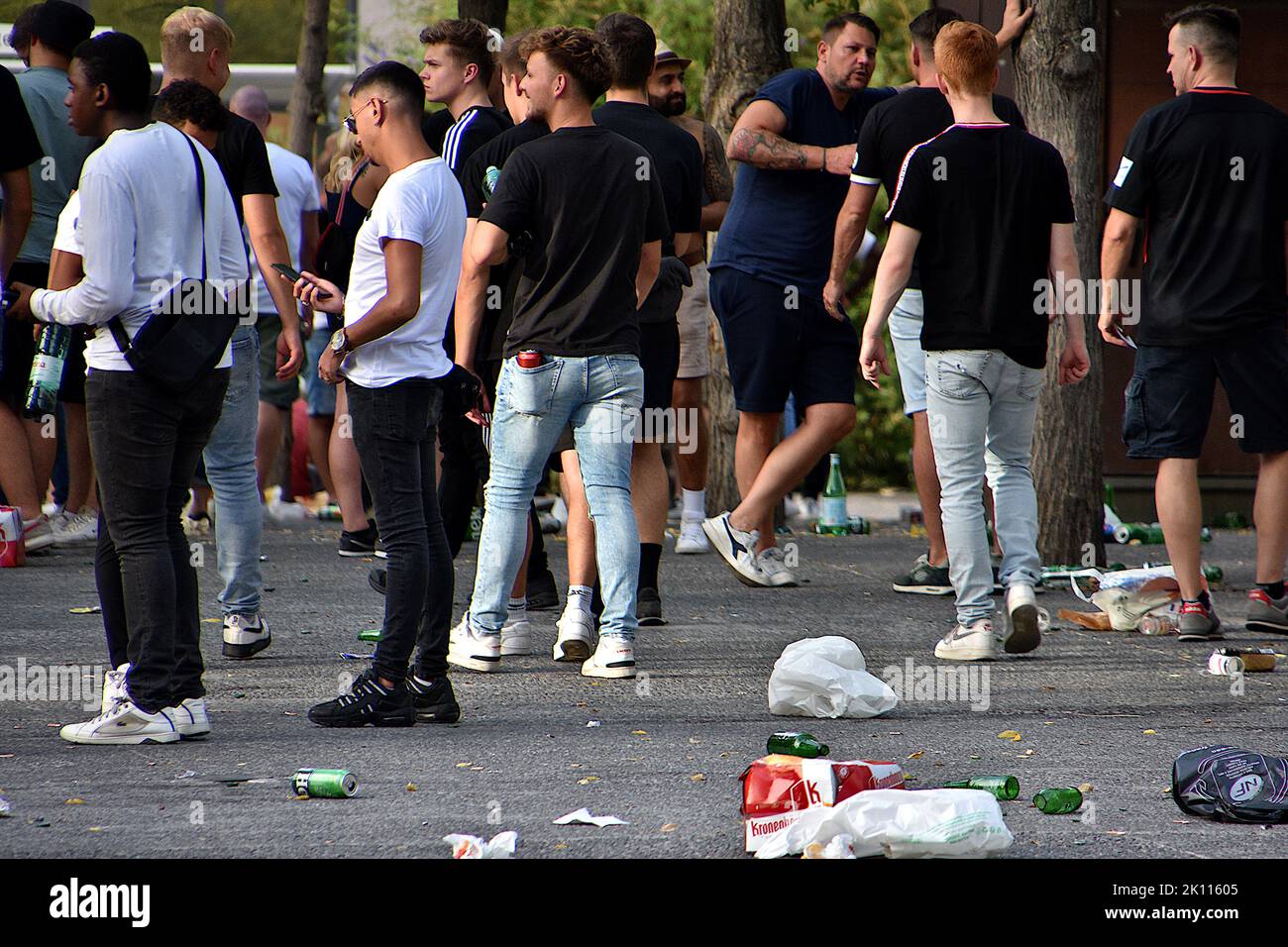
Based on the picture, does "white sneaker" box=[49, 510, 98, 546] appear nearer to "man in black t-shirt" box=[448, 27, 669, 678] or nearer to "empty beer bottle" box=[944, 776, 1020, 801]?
"man in black t-shirt" box=[448, 27, 669, 678]

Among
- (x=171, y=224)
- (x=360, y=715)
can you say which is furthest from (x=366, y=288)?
(x=360, y=715)

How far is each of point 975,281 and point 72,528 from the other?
16.6 ft

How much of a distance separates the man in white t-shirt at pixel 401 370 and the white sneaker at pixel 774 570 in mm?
3076

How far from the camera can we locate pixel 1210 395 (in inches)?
283

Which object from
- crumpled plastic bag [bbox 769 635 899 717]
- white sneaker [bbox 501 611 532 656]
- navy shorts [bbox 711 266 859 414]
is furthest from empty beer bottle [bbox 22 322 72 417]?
navy shorts [bbox 711 266 859 414]

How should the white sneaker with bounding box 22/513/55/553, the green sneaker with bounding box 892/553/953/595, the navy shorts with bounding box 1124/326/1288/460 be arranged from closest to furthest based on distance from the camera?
the navy shorts with bounding box 1124/326/1288/460, the green sneaker with bounding box 892/553/953/595, the white sneaker with bounding box 22/513/55/553

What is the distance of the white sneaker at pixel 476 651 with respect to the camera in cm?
628

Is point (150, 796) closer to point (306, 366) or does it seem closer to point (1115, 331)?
point (1115, 331)

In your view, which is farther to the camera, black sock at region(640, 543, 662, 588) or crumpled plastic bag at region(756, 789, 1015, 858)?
black sock at region(640, 543, 662, 588)

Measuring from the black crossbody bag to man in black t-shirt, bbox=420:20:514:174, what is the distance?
173 cm

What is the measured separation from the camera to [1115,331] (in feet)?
24.0

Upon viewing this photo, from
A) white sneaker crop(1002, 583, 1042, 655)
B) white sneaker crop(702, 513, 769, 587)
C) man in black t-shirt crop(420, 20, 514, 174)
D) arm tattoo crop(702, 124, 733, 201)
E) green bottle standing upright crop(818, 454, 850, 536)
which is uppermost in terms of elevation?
man in black t-shirt crop(420, 20, 514, 174)

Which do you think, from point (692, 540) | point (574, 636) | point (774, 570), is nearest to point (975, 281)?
point (574, 636)

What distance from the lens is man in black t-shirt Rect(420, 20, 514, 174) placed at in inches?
267
